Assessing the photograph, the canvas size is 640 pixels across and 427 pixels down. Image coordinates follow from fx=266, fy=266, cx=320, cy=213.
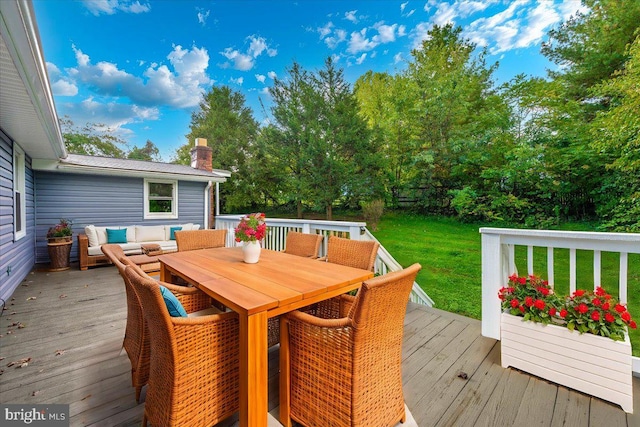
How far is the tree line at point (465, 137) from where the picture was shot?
20.4 feet

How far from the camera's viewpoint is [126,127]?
1697 centimetres

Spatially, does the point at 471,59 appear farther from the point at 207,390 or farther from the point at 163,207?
the point at 207,390

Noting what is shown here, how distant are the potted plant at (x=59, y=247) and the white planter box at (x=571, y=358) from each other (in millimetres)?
7403

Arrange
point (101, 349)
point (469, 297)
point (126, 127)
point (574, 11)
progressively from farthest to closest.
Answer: point (126, 127) < point (574, 11) < point (469, 297) < point (101, 349)

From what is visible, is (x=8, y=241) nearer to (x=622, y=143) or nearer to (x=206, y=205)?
(x=206, y=205)

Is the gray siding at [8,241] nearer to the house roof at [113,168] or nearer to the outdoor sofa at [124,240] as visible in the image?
the outdoor sofa at [124,240]

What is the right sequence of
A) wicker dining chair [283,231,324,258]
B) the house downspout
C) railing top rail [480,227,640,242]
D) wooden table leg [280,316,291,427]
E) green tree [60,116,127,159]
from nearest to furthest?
wooden table leg [280,316,291,427] < railing top rail [480,227,640,242] < wicker dining chair [283,231,324,258] < the house downspout < green tree [60,116,127,159]

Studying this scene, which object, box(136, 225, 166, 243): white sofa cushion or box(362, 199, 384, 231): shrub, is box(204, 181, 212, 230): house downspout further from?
box(362, 199, 384, 231): shrub

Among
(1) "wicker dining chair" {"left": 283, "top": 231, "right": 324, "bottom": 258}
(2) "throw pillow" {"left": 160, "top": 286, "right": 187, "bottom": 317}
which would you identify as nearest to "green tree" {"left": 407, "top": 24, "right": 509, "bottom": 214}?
(1) "wicker dining chair" {"left": 283, "top": 231, "right": 324, "bottom": 258}

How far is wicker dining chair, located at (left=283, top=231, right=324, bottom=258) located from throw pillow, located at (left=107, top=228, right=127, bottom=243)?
16.1 feet

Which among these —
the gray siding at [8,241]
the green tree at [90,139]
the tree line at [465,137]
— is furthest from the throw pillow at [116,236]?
the green tree at [90,139]

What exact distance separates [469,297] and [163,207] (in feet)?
25.8

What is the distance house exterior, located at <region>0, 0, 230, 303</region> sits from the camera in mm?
1935

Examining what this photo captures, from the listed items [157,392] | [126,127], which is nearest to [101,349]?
[157,392]
